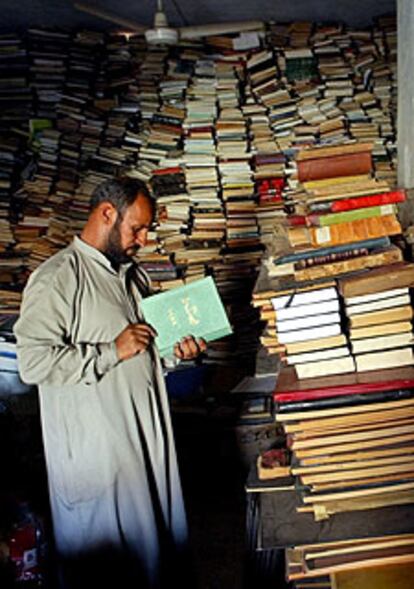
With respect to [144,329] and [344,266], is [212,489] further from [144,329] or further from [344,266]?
[344,266]

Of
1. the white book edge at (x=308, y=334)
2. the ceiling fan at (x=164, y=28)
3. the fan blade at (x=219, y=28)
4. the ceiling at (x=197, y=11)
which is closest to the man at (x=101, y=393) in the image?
the white book edge at (x=308, y=334)

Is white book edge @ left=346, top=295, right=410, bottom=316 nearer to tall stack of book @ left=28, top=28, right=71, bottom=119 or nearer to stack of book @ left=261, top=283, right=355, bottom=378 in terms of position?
stack of book @ left=261, top=283, right=355, bottom=378

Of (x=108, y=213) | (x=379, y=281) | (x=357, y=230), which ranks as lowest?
(x=379, y=281)

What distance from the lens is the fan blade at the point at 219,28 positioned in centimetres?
509

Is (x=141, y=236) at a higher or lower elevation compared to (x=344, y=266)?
higher

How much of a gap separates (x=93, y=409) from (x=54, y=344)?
26 centimetres

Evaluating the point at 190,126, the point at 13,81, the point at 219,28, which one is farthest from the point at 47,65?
the point at 219,28

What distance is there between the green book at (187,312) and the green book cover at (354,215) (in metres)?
0.45

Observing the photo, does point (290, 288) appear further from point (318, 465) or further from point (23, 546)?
point (23, 546)

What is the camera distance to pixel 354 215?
1857 millimetres

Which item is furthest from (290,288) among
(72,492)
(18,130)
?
(18,130)

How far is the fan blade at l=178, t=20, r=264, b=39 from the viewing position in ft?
16.7

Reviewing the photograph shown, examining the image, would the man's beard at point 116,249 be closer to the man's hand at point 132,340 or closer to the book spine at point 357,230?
the man's hand at point 132,340

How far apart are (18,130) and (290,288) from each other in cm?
408
